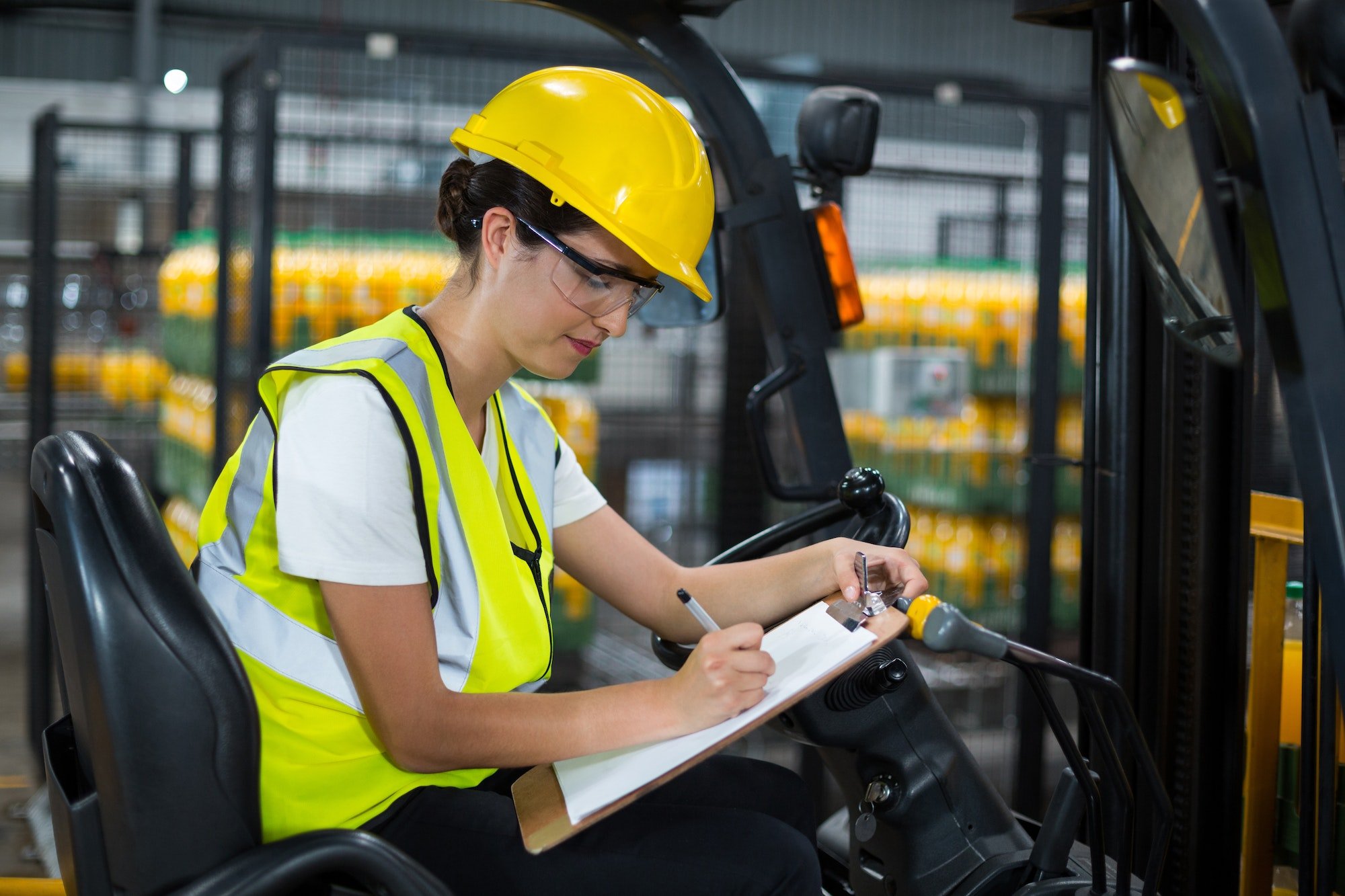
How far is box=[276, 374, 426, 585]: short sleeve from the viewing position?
1.52 meters

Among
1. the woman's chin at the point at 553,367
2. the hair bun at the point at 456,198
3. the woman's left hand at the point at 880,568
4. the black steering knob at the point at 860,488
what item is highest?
the hair bun at the point at 456,198

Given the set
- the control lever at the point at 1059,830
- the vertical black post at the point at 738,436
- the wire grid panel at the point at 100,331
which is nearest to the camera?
the control lever at the point at 1059,830

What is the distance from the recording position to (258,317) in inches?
150

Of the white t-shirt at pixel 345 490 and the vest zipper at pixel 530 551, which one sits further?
the vest zipper at pixel 530 551

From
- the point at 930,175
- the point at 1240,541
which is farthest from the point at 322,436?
the point at 930,175

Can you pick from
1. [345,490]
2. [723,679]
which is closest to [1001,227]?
[723,679]

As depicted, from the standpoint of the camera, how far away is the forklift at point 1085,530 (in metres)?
1.28

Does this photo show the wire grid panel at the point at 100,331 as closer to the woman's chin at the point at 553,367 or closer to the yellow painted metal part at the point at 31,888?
the yellow painted metal part at the point at 31,888

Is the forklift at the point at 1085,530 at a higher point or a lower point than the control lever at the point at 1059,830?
higher

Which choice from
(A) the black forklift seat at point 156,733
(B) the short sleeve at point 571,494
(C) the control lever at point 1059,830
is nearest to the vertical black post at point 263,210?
(B) the short sleeve at point 571,494

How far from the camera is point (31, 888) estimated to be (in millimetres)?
2584

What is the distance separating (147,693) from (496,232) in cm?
71

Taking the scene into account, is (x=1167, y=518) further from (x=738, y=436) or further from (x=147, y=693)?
(x=738, y=436)

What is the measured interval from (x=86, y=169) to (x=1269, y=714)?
902cm
